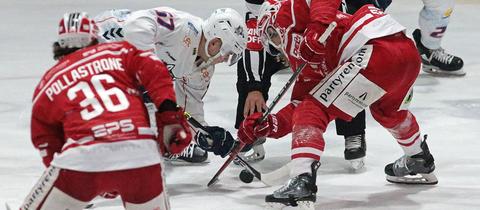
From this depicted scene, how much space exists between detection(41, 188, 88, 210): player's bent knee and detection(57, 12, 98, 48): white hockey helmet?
1.28ft

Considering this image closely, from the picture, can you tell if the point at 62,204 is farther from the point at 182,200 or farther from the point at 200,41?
the point at 200,41

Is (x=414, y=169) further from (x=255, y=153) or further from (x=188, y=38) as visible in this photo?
(x=188, y=38)

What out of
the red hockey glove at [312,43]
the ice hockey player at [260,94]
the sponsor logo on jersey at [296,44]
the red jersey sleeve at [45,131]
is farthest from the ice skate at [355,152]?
the red jersey sleeve at [45,131]

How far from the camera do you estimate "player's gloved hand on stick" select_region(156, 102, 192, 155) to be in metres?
2.86

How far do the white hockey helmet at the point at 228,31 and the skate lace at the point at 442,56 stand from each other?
206 cm

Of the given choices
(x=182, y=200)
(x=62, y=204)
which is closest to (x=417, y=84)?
(x=182, y=200)

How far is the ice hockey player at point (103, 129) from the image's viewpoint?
2.76 m

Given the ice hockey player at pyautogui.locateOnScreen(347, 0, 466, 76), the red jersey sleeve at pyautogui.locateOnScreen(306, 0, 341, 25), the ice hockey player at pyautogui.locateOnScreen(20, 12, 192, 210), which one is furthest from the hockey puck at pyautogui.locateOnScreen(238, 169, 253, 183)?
the ice hockey player at pyautogui.locateOnScreen(347, 0, 466, 76)

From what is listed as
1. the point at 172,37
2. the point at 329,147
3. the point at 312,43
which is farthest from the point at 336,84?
the point at 329,147

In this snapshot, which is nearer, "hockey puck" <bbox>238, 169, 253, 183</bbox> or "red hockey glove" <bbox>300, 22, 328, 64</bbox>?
"red hockey glove" <bbox>300, 22, 328, 64</bbox>

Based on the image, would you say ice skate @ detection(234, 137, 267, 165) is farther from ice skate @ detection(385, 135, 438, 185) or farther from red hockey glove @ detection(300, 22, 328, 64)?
red hockey glove @ detection(300, 22, 328, 64)

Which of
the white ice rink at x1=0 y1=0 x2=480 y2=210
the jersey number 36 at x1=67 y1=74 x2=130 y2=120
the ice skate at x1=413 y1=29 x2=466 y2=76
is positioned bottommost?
the ice skate at x1=413 y1=29 x2=466 y2=76

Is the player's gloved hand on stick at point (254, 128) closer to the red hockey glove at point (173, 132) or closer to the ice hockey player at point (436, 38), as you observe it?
the red hockey glove at point (173, 132)

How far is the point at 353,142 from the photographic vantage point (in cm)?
443
